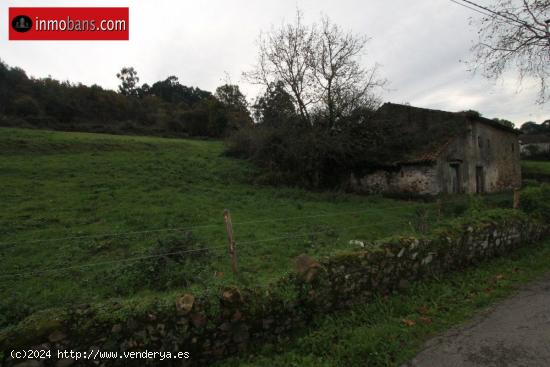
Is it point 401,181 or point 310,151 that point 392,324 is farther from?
point 401,181

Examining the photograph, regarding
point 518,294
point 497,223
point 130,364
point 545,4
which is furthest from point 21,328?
point 545,4

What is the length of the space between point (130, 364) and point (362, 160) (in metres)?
18.8

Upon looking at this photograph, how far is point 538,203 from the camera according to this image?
346 inches

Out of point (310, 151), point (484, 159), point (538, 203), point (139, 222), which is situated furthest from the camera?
point (484, 159)

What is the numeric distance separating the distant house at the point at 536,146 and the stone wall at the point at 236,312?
2192 inches

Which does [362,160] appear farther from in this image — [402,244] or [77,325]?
[77,325]

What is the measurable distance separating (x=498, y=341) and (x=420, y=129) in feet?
62.7

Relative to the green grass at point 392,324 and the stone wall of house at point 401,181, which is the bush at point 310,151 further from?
the green grass at point 392,324

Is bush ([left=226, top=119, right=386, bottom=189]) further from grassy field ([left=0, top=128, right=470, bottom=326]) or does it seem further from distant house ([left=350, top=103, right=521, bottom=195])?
grassy field ([left=0, top=128, right=470, bottom=326])

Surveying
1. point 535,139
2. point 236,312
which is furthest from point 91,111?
point 535,139

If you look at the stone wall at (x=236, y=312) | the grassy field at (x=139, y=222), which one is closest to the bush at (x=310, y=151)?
the grassy field at (x=139, y=222)

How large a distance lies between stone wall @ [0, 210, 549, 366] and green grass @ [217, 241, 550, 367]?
19 cm

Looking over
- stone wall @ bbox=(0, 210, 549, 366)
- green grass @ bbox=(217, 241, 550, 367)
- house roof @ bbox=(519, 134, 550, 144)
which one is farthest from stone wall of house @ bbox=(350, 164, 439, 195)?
house roof @ bbox=(519, 134, 550, 144)

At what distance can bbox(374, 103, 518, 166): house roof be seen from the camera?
19.1 metres
